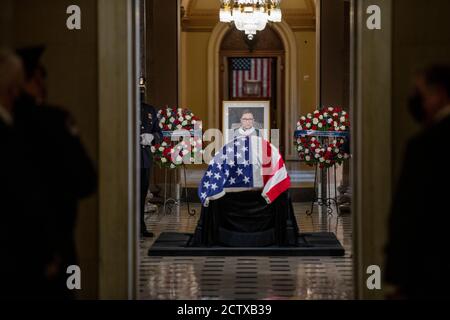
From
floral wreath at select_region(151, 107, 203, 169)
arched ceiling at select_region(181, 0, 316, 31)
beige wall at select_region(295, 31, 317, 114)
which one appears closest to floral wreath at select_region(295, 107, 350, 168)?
floral wreath at select_region(151, 107, 203, 169)

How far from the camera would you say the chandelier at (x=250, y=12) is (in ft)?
Result: 49.5

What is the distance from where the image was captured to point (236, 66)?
2370 cm

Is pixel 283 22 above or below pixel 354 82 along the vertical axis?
above

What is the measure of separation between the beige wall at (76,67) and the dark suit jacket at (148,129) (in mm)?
4995

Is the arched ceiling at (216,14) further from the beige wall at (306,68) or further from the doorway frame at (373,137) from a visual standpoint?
the doorway frame at (373,137)

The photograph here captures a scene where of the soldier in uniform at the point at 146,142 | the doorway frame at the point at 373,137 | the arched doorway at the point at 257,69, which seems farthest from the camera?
the arched doorway at the point at 257,69

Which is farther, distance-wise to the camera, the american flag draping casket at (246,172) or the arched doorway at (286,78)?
the arched doorway at (286,78)

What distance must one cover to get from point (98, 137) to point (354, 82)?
171cm

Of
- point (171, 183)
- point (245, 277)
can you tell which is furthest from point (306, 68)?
point (245, 277)
